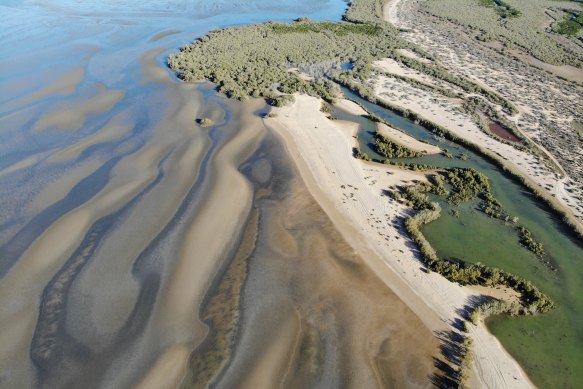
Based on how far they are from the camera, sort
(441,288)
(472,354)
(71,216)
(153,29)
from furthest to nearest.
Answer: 1. (153,29)
2. (71,216)
3. (441,288)
4. (472,354)

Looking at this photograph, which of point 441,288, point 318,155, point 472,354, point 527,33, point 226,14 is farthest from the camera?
point 226,14

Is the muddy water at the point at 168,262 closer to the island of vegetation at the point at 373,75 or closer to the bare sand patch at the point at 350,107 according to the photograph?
the island of vegetation at the point at 373,75

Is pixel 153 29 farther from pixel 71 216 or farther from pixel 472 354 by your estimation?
pixel 472 354

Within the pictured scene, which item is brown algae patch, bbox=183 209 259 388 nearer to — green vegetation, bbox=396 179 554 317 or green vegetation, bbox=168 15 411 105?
green vegetation, bbox=396 179 554 317

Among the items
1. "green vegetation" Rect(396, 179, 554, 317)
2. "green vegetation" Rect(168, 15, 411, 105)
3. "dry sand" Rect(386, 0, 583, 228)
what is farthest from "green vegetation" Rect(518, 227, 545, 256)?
"green vegetation" Rect(168, 15, 411, 105)

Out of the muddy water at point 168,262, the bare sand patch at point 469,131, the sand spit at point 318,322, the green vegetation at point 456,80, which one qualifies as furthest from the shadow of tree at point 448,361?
the green vegetation at point 456,80

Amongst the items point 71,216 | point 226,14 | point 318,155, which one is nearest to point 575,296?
point 318,155

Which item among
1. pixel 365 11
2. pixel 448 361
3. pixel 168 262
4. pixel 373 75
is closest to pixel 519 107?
pixel 373 75
